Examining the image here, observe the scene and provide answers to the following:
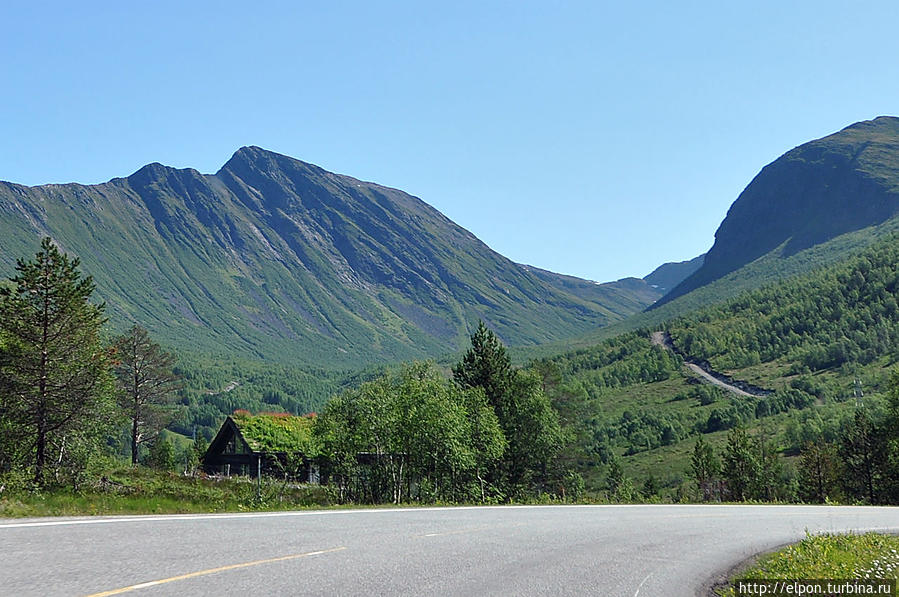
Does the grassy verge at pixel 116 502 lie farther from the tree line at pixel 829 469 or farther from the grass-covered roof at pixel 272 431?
the tree line at pixel 829 469

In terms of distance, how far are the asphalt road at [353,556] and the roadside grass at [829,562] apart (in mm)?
836

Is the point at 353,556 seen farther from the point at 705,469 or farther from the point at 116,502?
the point at 705,469

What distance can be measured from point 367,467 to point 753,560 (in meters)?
30.1

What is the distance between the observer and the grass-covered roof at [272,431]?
57.0 meters

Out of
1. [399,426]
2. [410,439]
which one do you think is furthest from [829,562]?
[399,426]

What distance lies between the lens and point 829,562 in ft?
43.1

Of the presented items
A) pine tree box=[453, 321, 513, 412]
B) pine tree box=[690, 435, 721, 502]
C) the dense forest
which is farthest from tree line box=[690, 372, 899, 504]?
pine tree box=[453, 321, 513, 412]

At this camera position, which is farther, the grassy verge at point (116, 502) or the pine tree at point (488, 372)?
the pine tree at point (488, 372)

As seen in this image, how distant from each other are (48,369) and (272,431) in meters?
29.6

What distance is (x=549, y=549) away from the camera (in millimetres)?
14680

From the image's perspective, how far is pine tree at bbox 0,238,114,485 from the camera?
97.8ft

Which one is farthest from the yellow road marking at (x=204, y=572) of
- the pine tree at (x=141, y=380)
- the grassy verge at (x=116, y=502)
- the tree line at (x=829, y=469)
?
the tree line at (x=829, y=469)

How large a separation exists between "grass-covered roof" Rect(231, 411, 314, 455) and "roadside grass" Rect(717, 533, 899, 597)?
44.0m

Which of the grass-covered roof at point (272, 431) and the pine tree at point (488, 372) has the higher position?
the pine tree at point (488, 372)
